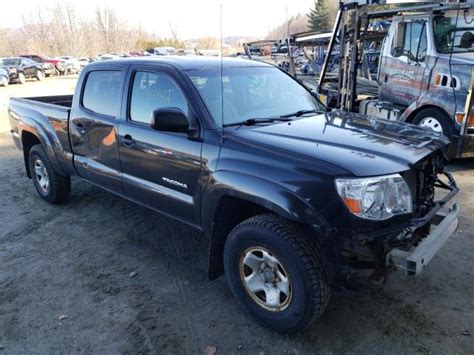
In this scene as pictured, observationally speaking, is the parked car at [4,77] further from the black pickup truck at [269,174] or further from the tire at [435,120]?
the tire at [435,120]

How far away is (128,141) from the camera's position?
380cm

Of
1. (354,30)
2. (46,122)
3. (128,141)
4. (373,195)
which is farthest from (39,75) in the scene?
(373,195)

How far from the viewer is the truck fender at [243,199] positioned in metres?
2.54

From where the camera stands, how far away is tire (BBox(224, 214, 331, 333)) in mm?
2602

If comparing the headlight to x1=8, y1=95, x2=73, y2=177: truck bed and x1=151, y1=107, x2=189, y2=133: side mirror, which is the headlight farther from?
x1=8, y1=95, x2=73, y2=177: truck bed

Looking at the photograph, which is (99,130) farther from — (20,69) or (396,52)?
(20,69)

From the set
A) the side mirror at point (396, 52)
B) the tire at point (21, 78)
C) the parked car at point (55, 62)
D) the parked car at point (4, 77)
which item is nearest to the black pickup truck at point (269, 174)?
the side mirror at point (396, 52)

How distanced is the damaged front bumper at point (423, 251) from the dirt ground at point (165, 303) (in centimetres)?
59

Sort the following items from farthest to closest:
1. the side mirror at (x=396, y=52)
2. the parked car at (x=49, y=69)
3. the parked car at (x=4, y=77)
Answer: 1. the parked car at (x=49, y=69)
2. the parked car at (x=4, y=77)
3. the side mirror at (x=396, y=52)

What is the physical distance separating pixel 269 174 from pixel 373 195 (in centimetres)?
64

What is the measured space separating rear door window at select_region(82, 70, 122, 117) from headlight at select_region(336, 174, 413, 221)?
241 centimetres

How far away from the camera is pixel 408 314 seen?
10.0ft

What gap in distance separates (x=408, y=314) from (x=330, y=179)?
131 cm

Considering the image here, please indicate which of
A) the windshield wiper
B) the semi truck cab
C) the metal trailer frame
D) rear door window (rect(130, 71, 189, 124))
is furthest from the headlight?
the metal trailer frame
